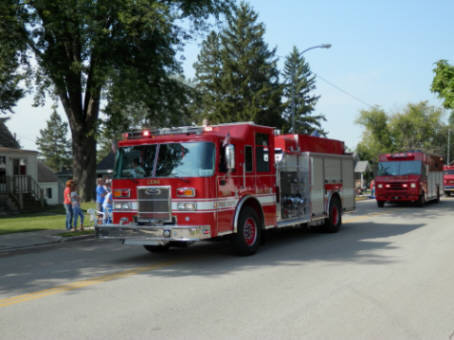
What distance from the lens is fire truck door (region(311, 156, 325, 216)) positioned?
1286 cm

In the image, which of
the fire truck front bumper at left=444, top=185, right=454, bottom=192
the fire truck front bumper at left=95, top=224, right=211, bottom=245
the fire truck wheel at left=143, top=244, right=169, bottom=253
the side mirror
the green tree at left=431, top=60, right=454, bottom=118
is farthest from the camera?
the fire truck front bumper at left=444, top=185, right=454, bottom=192

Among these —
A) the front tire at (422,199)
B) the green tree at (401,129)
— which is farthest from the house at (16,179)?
the green tree at (401,129)

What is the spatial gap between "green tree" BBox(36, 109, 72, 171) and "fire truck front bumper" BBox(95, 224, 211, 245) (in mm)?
95510

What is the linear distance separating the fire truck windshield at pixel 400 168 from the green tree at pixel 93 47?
12.4 meters

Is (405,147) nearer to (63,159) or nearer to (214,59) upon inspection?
(214,59)

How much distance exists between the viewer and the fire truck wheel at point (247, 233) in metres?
9.62

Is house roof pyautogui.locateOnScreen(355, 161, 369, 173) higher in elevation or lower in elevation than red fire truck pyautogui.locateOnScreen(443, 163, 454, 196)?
higher

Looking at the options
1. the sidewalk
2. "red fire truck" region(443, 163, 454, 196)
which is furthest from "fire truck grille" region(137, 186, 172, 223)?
"red fire truck" region(443, 163, 454, 196)

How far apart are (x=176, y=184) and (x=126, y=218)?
139cm

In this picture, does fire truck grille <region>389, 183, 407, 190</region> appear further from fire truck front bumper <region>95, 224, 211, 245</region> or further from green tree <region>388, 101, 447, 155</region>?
green tree <region>388, 101, 447, 155</region>

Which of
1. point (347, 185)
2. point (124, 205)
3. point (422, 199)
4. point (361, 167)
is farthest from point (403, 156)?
point (361, 167)

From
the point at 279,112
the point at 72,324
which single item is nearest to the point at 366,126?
the point at 279,112

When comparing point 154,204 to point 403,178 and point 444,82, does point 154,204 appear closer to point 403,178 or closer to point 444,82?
point 403,178

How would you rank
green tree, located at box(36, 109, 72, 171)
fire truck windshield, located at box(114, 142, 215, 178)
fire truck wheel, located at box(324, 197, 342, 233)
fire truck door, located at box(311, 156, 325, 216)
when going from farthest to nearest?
green tree, located at box(36, 109, 72, 171) → fire truck wheel, located at box(324, 197, 342, 233) → fire truck door, located at box(311, 156, 325, 216) → fire truck windshield, located at box(114, 142, 215, 178)
